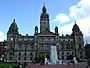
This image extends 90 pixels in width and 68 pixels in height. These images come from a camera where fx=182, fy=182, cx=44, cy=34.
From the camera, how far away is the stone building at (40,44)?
312 feet

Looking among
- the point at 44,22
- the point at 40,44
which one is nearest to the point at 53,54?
the point at 40,44

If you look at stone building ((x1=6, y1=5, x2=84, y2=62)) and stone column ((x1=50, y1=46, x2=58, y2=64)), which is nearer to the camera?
stone column ((x1=50, y1=46, x2=58, y2=64))

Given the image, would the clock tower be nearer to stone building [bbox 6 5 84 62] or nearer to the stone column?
stone building [bbox 6 5 84 62]

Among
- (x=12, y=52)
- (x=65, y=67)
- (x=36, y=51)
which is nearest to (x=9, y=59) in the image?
(x=12, y=52)

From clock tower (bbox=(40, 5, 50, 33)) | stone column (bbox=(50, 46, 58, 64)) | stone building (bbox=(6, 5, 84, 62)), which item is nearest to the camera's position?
stone column (bbox=(50, 46, 58, 64))

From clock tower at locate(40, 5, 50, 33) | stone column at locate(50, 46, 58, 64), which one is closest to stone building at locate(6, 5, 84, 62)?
clock tower at locate(40, 5, 50, 33)

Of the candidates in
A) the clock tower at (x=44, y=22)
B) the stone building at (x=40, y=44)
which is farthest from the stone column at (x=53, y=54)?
the clock tower at (x=44, y=22)

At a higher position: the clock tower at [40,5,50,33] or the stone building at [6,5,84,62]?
the clock tower at [40,5,50,33]

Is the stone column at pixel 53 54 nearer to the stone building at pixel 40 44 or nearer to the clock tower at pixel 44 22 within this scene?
the stone building at pixel 40 44

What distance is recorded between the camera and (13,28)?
98.6 meters

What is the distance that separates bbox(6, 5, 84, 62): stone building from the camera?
9500 centimetres

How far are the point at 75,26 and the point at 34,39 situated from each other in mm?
24629

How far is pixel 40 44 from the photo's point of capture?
95938mm

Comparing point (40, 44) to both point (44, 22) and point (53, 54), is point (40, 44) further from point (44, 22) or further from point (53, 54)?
point (53, 54)
